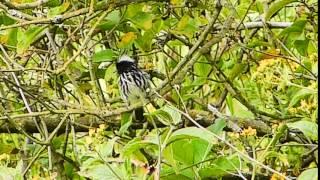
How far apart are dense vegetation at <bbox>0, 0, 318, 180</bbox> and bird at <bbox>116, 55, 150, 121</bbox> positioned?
0.03 m

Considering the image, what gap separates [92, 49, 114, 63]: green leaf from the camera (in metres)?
1.94

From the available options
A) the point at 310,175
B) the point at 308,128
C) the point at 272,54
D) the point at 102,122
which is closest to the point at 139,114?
the point at 102,122

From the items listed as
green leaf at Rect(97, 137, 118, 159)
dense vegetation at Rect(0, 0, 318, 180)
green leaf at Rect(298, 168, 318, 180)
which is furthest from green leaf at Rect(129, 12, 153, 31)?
green leaf at Rect(298, 168, 318, 180)

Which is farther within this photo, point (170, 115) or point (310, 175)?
point (170, 115)

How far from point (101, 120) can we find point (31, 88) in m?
0.23

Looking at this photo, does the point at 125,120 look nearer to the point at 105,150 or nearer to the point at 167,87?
the point at 167,87

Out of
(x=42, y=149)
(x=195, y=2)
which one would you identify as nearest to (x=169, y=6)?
(x=195, y=2)

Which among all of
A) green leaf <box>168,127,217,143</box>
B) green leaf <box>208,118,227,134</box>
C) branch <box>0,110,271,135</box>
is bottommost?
branch <box>0,110,271,135</box>

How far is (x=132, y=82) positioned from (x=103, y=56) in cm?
31

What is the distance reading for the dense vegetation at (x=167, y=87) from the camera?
4.85 feet

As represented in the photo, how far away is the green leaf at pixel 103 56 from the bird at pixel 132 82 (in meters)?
0.04

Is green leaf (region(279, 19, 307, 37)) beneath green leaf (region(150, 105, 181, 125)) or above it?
above

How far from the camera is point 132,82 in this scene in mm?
2256

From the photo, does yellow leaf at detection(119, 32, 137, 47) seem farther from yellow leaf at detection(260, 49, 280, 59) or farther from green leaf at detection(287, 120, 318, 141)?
green leaf at detection(287, 120, 318, 141)
